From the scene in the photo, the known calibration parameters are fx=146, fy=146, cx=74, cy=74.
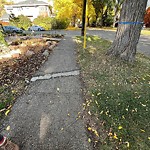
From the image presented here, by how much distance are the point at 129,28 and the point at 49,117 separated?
3.82m

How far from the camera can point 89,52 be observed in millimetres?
6125

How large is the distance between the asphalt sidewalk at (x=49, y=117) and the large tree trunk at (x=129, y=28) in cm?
204

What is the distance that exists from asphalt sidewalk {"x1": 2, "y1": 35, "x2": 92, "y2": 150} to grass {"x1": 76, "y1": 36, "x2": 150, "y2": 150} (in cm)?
33

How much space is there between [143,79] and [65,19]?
25.5 m

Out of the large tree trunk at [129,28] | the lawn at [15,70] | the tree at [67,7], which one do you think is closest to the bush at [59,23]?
the tree at [67,7]

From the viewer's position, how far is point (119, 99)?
317 cm

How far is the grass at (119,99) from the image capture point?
90.8 inches

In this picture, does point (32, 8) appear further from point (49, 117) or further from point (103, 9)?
point (49, 117)

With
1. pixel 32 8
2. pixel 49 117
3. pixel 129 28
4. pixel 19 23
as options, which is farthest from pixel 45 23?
pixel 49 117

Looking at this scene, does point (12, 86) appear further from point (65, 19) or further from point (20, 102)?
point (65, 19)

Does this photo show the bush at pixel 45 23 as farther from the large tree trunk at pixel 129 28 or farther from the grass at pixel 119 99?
the grass at pixel 119 99

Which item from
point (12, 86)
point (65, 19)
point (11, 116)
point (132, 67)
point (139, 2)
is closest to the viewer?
point (11, 116)

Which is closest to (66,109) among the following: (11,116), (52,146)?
(52,146)

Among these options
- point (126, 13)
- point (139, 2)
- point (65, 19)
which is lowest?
point (65, 19)
